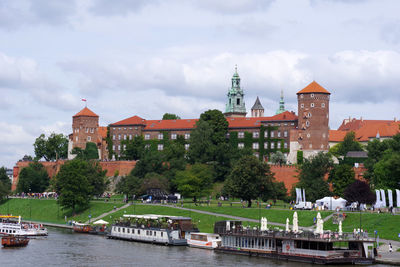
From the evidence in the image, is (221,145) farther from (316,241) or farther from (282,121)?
(316,241)

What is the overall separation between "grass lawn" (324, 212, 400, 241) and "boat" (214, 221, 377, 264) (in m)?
7.08

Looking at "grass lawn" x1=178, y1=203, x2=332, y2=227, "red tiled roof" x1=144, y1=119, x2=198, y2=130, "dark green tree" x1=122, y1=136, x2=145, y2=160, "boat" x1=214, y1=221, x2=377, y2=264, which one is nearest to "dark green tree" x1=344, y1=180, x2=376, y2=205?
"grass lawn" x1=178, y1=203, x2=332, y2=227

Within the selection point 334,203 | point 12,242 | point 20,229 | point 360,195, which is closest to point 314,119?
point 360,195

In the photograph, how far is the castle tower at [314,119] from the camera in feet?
453

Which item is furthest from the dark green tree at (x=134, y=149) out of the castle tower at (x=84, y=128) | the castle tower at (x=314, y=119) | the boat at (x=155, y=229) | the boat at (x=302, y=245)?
the boat at (x=302, y=245)

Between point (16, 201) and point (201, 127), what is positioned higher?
point (201, 127)

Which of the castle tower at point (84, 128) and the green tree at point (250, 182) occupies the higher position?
the castle tower at point (84, 128)

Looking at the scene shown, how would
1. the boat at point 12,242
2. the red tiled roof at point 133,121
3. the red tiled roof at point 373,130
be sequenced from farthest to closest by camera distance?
1. the red tiled roof at point 133,121
2. the red tiled roof at point 373,130
3. the boat at point 12,242

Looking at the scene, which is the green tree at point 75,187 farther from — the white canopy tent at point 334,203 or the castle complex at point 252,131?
the white canopy tent at point 334,203

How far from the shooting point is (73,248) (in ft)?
252

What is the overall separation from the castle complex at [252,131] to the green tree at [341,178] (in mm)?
23062

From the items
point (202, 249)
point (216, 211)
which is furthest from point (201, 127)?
point (202, 249)

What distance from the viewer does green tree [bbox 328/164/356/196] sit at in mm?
109975

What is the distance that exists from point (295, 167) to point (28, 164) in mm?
70859
